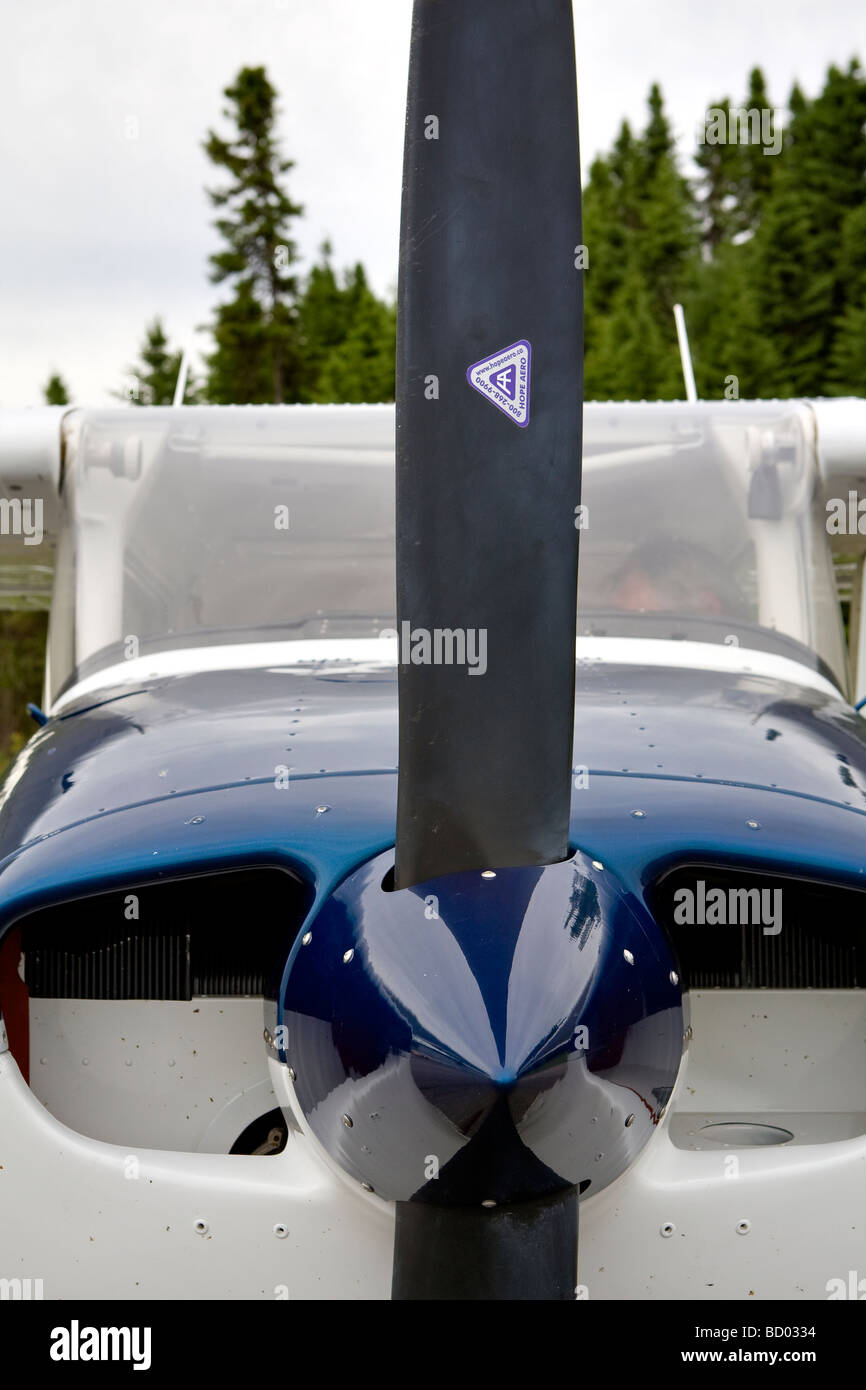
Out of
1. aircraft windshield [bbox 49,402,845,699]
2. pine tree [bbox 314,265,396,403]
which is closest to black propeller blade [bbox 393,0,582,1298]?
aircraft windshield [bbox 49,402,845,699]

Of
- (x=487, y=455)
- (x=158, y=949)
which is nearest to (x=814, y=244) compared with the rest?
(x=158, y=949)

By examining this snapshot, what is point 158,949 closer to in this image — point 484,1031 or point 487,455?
point 484,1031

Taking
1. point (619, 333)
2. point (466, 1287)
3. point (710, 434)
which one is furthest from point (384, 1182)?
point (619, 333)

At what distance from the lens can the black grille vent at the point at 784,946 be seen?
2.69 m

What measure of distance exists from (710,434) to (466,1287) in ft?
8.56

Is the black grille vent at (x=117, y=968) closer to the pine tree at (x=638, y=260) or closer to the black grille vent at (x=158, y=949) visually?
the black grille vent at (x=158, y=949)

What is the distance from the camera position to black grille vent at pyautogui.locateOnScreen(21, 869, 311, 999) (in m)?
2.73

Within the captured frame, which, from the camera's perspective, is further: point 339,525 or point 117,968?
point 339,525

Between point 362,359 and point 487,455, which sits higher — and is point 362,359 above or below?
above

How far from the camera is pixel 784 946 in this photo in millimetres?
2756

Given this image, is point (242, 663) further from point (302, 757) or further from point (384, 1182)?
point (384, 1182)

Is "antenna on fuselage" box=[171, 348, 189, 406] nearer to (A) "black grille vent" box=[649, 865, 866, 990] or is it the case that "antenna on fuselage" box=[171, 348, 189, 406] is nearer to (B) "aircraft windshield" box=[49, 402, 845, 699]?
(B) "aircraft windshield" box=[49, 402, 845, 699]

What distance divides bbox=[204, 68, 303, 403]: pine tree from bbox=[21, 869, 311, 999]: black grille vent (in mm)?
51197

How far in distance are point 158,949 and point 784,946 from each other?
46.3 inches
